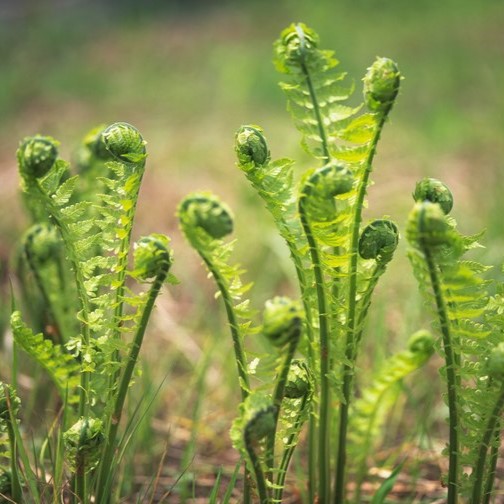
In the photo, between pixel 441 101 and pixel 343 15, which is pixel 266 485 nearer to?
pixel 441 101

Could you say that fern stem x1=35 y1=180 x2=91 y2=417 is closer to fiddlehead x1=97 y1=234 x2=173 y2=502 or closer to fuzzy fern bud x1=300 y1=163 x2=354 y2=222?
fiddlehead x1=97 y1=234 x2=173 y2=502

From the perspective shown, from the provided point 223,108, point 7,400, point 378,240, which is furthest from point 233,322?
point 223,108

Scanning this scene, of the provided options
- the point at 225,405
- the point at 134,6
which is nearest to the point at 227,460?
the point at 225,405

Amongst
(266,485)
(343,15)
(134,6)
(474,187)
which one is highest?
(134,6)

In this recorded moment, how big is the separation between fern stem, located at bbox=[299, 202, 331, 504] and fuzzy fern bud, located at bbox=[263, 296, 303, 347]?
0.43 feet

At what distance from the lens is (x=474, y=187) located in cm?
311

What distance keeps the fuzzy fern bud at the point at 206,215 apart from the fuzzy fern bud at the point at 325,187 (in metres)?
0.10

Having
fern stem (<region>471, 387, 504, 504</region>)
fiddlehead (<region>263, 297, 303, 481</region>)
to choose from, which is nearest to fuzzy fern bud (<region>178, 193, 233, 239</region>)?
fiddlehead (<region>263, 297, 303, 481</region>)

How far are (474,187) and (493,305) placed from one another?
7.18 ft

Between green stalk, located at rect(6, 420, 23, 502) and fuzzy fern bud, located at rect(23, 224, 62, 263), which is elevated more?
fuzzy fern bud, located at rect(23, 224, 62, 263)

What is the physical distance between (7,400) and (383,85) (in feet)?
2.13

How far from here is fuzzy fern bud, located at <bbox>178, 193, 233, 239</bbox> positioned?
856mm

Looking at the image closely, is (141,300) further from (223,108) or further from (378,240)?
(223,108)

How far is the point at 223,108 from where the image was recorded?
15.2 feet
